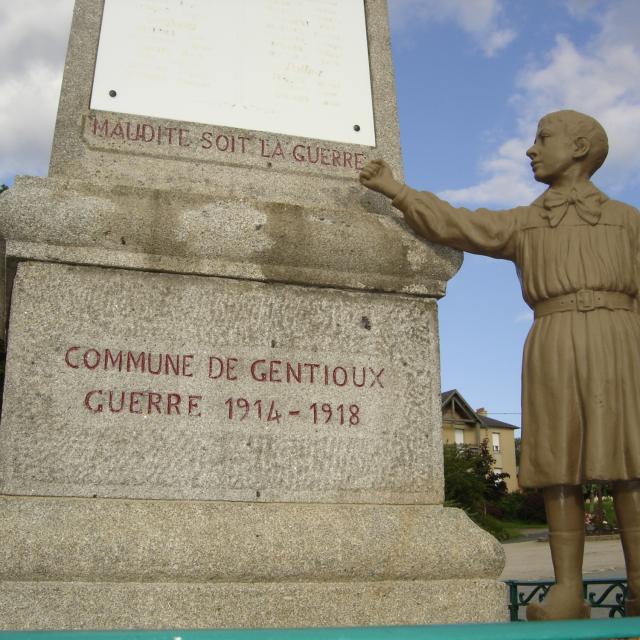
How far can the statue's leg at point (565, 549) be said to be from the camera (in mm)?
3074

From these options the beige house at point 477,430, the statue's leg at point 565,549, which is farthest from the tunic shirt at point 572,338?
the beige house at point 477,430

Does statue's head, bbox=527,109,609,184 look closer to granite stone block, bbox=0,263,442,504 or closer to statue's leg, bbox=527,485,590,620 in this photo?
granite stone block, bbox=0,263,442,504

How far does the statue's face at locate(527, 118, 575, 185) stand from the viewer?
3572 millimetres

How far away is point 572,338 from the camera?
325cm

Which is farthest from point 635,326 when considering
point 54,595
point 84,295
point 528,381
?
point 54,595

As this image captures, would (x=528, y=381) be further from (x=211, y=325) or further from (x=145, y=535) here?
(x=145, y=535)

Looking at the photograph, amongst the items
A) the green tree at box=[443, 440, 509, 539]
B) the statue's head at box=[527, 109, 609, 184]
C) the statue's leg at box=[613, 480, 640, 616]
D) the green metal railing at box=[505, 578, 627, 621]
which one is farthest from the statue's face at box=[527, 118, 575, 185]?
the green tree at box=[443, 440, 509, 539]

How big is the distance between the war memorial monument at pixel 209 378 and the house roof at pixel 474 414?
46.8 metres

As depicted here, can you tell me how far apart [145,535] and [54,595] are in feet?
1.22

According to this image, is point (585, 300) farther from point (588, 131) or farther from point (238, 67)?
point (238, 67)

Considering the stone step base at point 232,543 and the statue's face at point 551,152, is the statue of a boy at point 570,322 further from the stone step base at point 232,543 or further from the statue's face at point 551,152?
the stone step base at point 232,543

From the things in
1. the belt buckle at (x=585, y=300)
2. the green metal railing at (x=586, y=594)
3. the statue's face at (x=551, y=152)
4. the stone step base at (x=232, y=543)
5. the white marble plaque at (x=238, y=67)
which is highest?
the white marble plaque at (x=238, y=67)

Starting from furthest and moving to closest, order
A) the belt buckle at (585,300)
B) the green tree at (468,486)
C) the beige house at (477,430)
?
the beige house at (477,430) → the green tree at (468,486) → the belt buckle at (585,300)

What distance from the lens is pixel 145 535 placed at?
2.94 m
